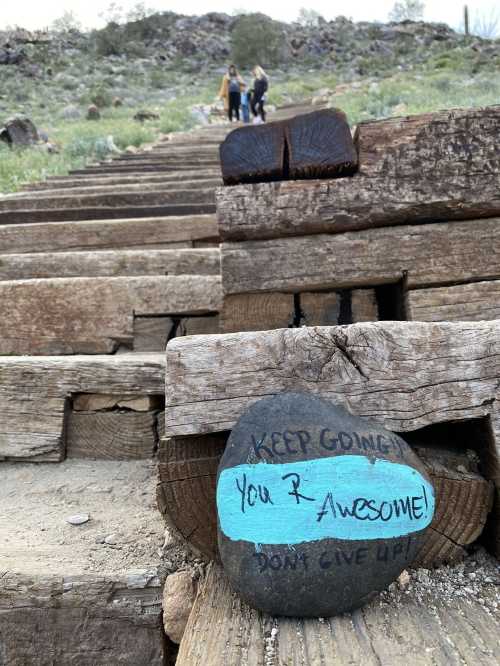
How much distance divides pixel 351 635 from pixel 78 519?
0.96 metres

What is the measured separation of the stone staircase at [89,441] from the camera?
1561 mm

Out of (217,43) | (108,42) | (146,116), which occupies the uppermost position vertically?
(108,42)

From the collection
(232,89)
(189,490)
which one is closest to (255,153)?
(189,490)

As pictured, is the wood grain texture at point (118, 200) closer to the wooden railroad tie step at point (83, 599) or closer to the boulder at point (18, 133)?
the wooden railroad tie step at point (83, 599)

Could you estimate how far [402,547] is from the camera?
134 centimetres

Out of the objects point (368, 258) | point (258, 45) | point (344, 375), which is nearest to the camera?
point (344, 375)

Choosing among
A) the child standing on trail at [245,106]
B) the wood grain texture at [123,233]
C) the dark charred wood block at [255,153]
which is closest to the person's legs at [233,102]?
the child standing on trail at [245,106]

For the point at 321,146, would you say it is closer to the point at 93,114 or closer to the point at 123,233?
the point at 123,233

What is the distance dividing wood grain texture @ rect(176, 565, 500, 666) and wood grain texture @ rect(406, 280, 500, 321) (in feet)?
3.28

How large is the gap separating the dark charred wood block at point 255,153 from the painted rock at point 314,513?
110 cm

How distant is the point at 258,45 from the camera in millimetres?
33469

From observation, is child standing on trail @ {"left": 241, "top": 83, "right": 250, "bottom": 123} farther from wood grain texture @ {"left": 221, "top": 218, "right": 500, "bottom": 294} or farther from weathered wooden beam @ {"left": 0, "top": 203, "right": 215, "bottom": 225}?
wood grain texture @ {"left": 221, "top": 218, "right": 500, "bottom": 294}

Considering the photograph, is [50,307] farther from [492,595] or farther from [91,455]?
[492,595]

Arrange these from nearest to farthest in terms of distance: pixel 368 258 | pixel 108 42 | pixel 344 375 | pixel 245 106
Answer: pixel 344 375, pixel 368 258, pixel 245 106, pixel 108 42
